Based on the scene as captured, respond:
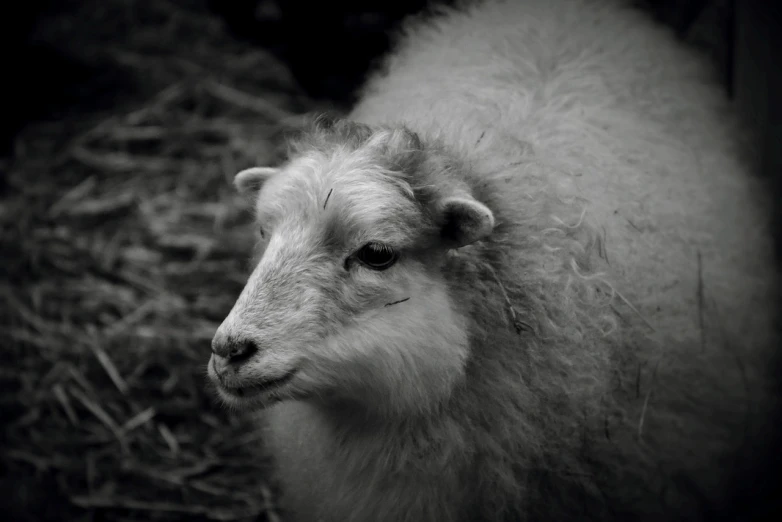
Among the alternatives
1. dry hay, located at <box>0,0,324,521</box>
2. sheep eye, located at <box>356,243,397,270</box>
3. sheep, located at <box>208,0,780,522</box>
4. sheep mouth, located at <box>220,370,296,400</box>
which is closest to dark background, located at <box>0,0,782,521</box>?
dry hay, located at <box>0,0,324,521</box>

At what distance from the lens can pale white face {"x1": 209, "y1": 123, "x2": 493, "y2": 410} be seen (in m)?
1.82

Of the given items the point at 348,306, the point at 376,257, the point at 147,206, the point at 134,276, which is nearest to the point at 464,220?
the point at 376,257

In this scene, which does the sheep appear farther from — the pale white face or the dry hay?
the dry hay

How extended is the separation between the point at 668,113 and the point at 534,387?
49.7 inches

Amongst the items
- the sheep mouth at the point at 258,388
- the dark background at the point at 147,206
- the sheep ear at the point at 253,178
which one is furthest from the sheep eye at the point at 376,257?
the dark background at the point at 147,206

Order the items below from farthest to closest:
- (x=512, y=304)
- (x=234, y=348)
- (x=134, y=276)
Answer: (x=134, y=276) → (x=512, y=304) → (x=234, y=348)

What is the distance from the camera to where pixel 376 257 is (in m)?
1.91

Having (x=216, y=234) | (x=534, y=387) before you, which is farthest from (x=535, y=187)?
(x=216, y=234)

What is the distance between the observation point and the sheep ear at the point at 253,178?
2312mm

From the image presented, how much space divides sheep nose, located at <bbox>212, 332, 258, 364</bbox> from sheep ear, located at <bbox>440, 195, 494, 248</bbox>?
63cm

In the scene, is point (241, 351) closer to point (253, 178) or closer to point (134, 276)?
point (253, 178)

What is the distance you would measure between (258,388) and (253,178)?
2.68 feet

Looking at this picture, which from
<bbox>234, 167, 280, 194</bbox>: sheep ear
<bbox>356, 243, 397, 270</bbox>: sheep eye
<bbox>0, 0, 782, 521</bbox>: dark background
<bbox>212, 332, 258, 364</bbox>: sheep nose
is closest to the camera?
<bbox>212, 332, 258, 364</bbox>: sheep nose

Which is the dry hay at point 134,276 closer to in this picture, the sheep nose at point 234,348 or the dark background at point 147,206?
the dark background at point 147,206
